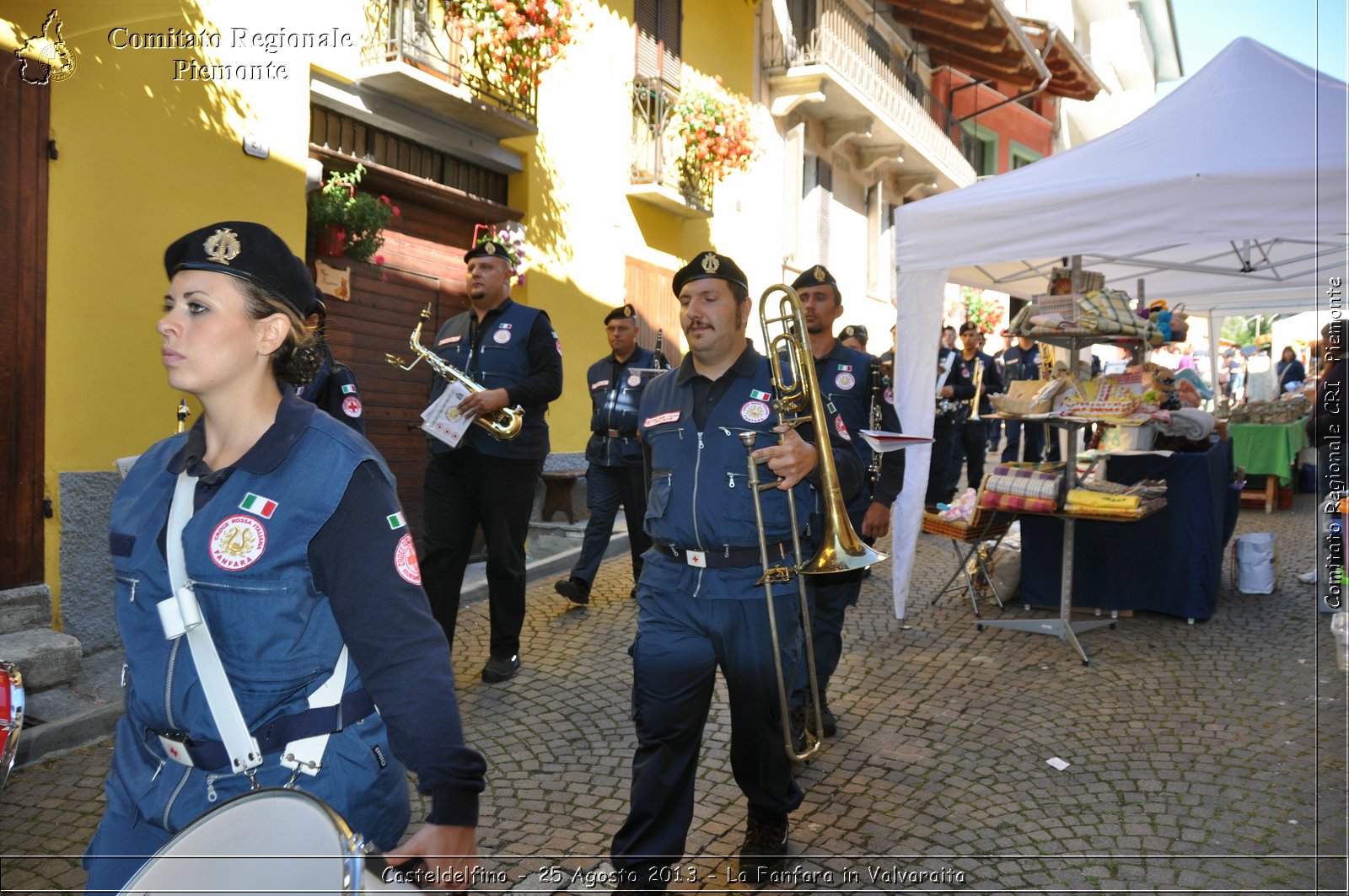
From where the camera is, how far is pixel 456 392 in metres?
5.23

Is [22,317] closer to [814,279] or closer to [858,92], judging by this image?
[814,279]

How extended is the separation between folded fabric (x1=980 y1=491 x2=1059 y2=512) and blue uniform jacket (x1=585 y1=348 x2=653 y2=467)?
2412 millimetres

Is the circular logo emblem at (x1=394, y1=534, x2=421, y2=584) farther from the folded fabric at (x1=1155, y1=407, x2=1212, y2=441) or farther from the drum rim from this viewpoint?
the folded fabric at (x1=1155, y1=407, x2=1212, y2=441)

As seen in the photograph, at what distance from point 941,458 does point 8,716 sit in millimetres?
9600

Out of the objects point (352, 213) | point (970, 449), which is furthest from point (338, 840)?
point (970, 449)

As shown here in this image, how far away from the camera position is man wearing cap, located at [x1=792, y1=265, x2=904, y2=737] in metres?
4.60

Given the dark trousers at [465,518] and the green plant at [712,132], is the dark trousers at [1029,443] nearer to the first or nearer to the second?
the green plant at [712,132]

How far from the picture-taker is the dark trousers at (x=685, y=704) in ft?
9.93

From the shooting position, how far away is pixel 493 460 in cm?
529

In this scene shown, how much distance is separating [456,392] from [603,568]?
4028 millimetres

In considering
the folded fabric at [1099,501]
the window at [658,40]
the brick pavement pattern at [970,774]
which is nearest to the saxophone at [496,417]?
the brick pavement pattern at [970,774]

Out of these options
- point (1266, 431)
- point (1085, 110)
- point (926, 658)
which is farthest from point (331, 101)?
point (1085, 110)

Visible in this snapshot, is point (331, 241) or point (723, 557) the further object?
point (331, 241)

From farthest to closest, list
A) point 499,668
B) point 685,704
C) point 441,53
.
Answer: point 441,53, point 499,668, point 685,704
